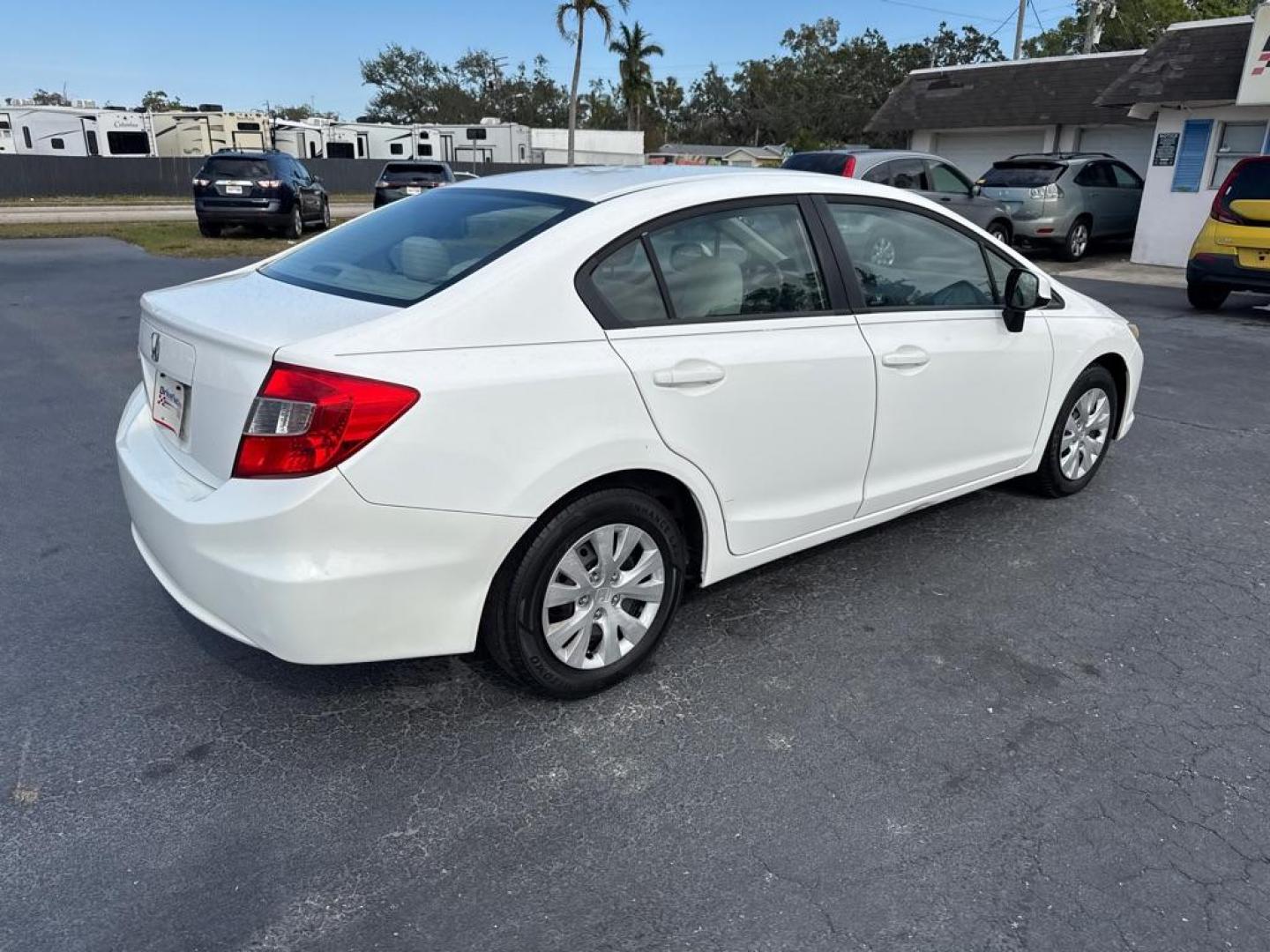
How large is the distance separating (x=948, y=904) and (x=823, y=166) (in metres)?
11.5

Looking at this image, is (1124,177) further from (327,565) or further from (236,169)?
(327,565)

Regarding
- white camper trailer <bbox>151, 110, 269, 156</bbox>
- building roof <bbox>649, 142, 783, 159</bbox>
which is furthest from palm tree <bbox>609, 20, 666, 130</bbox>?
white camper trailer <bbox>151, 110, 269, 156</bbox>

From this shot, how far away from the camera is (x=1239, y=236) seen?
34.3ft

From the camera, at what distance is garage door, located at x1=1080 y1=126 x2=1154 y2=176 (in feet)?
64.9

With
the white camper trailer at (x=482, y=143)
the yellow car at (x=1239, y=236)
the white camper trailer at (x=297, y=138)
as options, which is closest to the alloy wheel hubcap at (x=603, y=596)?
the yellow car at (x=1239, y=236)

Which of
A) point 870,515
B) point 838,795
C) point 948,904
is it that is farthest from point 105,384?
point 948,904

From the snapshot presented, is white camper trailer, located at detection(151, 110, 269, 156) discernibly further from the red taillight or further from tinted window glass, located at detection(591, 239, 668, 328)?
the red taillight

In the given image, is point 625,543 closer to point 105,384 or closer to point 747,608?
A: point 747,608

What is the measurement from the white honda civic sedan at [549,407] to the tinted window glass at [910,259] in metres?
0.01

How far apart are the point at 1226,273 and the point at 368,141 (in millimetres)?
34824

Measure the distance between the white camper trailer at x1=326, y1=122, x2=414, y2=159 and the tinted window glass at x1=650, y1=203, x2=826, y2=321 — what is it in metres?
37.9

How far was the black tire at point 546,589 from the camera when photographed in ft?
9.16

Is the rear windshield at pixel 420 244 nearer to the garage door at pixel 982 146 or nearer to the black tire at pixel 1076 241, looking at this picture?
the black tire at pixel 1076 241

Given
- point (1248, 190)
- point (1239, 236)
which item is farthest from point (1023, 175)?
point (1239, 236)
